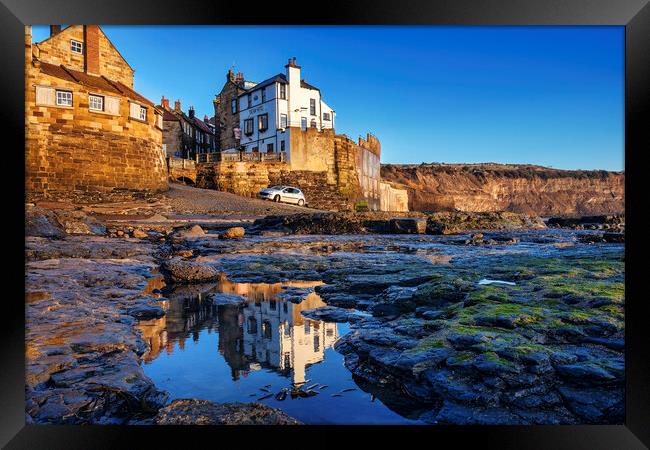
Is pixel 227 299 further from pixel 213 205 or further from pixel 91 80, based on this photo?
pixel 91 80

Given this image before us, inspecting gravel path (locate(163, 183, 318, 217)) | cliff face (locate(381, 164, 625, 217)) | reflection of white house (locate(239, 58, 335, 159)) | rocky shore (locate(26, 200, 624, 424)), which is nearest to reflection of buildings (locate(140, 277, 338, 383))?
rocky shore (locate(26, 200, 624, 424))

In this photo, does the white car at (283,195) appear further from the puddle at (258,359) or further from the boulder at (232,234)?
the puddle at (258,359)

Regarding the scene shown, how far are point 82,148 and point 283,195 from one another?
38.1 ft

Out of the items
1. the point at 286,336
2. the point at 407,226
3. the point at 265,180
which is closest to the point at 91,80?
the point at 265,180

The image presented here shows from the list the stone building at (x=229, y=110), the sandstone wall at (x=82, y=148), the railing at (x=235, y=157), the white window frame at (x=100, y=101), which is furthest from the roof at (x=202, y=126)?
the white window frame at (x=100, y=101)

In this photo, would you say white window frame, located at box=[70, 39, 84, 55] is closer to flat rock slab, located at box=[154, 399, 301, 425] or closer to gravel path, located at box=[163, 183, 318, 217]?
gravel path, located at box=[163, 183, 318, 217]

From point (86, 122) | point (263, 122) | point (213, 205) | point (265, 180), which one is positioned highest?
point (263, 122)

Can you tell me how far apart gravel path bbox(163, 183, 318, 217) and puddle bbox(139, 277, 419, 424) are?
14.0 meters

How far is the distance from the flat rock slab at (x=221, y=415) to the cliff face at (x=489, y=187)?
205 ft

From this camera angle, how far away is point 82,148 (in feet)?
59.4

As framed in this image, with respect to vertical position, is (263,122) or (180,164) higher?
(263,122)
